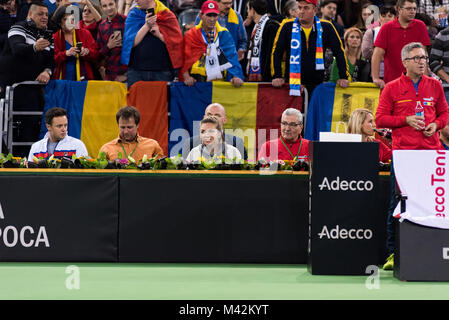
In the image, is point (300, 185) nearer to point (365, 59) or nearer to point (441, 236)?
point (441, 236)

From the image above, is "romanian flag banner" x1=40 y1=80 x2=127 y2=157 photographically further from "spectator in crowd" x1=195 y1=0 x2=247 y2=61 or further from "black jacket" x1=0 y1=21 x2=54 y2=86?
"spectator in crowd" x1=195 y1=0 x2=247 y2=61

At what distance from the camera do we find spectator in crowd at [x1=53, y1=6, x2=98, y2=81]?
501 inches

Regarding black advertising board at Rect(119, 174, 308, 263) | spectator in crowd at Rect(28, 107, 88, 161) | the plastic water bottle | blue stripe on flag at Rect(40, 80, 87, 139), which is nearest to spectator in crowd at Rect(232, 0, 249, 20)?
blue stripe on flag at Rect(40, 80, 87, 139)

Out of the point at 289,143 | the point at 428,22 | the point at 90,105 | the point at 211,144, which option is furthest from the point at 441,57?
the point at 90,105

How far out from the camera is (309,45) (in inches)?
489

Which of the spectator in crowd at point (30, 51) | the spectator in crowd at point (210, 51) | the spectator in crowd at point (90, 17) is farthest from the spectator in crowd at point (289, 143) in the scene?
the spectator in crowd at point (90, 17)

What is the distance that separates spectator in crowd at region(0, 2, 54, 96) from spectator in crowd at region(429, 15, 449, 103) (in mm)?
5903

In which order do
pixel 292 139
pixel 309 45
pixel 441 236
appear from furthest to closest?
1. pixel 309 45
2. pixel 292 139
3. pixel 441 236

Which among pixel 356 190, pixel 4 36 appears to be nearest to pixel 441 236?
pixel 356 190

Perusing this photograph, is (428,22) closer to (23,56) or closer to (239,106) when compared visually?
→ (239,106)

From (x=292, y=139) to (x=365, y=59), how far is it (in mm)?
4177

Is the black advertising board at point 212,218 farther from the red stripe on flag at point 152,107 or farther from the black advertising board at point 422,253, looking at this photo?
the red stripe on flag at point 152,107

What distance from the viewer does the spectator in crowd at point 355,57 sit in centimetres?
1334

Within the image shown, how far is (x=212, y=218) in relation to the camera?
8.52m
